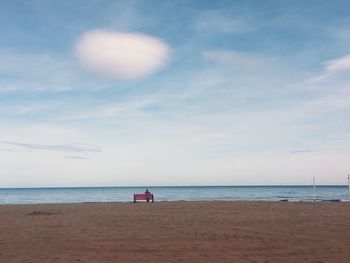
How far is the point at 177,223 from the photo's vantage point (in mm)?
14391

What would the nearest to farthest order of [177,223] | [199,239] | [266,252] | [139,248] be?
[266,252], [139,248], [199,239], [177,223]

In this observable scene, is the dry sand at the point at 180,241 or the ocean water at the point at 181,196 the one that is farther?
the ocean water at the point at 181,196

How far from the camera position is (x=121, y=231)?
41.2 ft

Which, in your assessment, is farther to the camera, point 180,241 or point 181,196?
point 181,196

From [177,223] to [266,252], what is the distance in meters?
5.55

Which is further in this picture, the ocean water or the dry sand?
the ocean water

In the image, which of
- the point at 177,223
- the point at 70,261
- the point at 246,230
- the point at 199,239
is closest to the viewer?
the point at 70,261

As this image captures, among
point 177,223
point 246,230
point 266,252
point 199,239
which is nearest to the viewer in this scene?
point 266,252

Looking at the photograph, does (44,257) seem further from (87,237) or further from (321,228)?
(321,228)

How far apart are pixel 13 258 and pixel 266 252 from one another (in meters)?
5.15

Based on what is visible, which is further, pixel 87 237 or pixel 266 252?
pixel 87 237

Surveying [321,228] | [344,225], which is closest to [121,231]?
[321,228]

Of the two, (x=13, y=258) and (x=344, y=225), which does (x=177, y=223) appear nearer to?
(x=344, y=225)

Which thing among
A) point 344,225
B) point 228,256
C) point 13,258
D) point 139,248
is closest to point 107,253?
point 139,248
